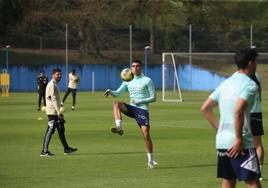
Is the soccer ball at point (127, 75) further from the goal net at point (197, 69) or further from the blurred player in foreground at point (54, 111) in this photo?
the goal net at point (197, 69)

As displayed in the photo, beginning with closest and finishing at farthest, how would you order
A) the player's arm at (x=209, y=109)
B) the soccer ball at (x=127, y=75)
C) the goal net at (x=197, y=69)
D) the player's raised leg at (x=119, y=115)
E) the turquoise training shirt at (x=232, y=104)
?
the turquoise training shirt at (x=232, y=104) → the player's arm at (x=209, y=109) → the player's raised leg at (x=119, y=115) → the soccer ball at (x=127, y=75) → the goal net at (x=197, y=69)

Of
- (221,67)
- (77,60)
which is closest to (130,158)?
(221,67)

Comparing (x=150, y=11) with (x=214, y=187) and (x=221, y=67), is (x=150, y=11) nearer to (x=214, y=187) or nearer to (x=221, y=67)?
(x=221, y=67)

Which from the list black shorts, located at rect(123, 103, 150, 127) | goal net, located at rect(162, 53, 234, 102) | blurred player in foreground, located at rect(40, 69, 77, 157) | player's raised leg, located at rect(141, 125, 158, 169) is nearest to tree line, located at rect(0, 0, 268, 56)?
goal net, located at rect(162, 53, 234, 102)

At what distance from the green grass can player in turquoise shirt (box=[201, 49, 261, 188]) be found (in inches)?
175

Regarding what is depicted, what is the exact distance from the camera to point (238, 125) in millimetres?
8672

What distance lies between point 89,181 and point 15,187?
1312mm

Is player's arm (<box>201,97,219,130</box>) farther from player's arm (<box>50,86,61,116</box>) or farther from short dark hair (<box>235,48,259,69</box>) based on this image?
player's arm (<box>50,86,61,116</box>)

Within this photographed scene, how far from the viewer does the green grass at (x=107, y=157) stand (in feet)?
45.9

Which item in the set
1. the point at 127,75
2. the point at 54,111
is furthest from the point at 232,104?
the point at 54,111

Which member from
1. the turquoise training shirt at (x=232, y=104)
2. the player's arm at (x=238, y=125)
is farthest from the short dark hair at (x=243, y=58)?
the player's arm at (x=238, y=125)

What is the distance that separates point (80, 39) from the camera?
7375 centimetres

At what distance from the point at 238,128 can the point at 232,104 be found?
33 centimetres

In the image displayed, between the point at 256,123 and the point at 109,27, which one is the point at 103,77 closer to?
the point at 109,27
